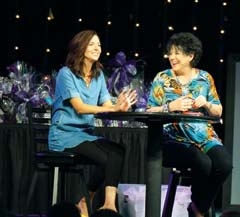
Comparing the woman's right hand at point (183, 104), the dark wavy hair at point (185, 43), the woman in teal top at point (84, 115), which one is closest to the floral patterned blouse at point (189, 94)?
the dark wavy hair at point (185, 43)

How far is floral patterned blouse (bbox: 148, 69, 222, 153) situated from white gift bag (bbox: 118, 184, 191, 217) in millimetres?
548

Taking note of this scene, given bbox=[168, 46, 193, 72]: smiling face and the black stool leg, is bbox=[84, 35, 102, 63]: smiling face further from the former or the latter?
the black stool leg

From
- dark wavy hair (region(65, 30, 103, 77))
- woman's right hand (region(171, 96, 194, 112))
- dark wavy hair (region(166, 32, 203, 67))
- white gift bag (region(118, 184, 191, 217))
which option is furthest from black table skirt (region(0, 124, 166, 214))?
woman's right hand (region(171, 96, 194, 112))

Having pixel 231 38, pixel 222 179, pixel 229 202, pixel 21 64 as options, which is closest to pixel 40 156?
pixel 222 179

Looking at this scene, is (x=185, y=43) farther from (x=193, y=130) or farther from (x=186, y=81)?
(x=193, y=130)

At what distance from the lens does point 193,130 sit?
377cm

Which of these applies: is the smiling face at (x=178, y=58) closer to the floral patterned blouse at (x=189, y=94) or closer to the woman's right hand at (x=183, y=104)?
the floral patterned blouse at (x=189, y=94)

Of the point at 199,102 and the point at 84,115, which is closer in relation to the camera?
the point at 199,102

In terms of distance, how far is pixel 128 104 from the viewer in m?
3.25

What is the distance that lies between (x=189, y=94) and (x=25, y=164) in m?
1.54

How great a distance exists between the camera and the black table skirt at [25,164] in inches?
188


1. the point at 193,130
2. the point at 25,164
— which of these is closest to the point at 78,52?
the point at 193,130

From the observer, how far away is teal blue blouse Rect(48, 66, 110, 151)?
12.3 ft

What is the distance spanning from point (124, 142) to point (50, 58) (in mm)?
1646
